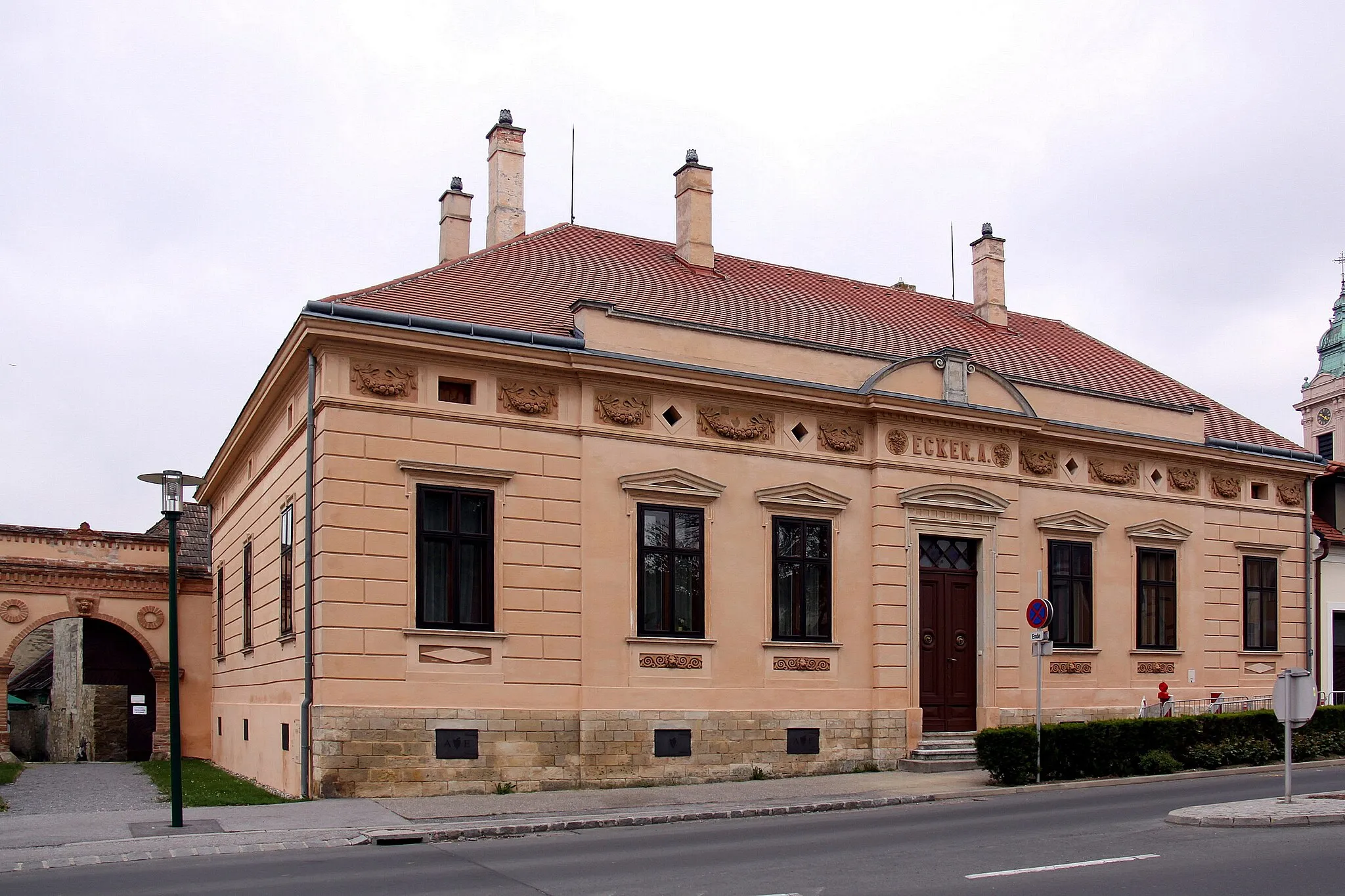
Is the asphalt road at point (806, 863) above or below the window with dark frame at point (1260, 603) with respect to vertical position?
below

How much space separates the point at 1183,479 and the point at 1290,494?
11.6ft

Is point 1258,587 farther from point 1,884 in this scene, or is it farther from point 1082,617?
point 1,884

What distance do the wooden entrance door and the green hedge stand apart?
2853 millimetres

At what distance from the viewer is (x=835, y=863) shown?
38.5ft

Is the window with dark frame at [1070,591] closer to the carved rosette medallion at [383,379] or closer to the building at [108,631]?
the carved rosette medallion at [383,379]

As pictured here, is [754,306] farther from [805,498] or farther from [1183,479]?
[1183,479]

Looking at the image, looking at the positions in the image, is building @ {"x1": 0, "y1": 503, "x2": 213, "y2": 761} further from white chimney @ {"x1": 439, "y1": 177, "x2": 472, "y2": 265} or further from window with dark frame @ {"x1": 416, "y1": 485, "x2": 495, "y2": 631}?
window with dark frame @ {"x1": 416, "y1": 485, "x2": 495, "y2": 631}

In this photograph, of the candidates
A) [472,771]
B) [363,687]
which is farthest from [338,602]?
[472,771]

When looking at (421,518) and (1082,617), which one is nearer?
(421,518)

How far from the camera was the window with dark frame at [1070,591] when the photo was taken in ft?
81.1

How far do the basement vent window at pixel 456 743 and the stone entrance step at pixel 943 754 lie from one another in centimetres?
728

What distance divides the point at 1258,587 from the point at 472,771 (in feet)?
57.4

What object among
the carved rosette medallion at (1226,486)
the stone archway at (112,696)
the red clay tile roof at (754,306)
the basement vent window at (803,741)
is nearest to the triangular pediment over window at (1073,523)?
the red clay tile roof at (754,306)

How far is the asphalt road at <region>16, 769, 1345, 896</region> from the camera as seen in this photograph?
10.4 meters
